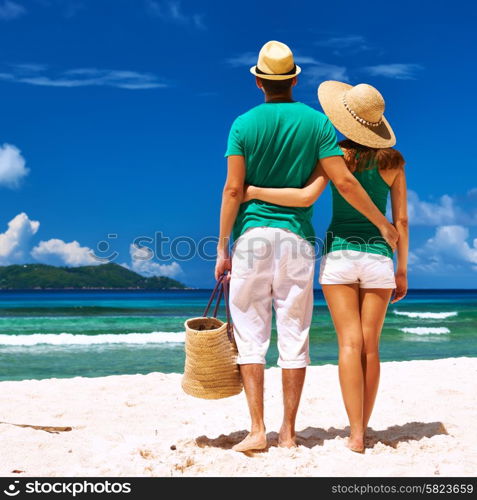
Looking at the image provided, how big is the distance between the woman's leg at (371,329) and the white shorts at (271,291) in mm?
346

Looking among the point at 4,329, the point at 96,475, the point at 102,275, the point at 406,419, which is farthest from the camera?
the point at 102,275

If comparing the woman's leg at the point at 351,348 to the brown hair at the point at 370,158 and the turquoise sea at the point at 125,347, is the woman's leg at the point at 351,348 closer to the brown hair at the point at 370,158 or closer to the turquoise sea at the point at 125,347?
the brown hair at the point at 370,158

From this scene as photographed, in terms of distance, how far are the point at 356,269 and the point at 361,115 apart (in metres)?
0.96

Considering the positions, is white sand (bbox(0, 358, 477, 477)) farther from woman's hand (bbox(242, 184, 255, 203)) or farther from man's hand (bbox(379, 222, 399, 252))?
woman's hand (bbox(242, 184, 255, 203))

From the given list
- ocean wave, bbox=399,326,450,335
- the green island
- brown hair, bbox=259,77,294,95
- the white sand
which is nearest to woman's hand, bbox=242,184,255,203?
brown hair, bbox=259,77,294,95

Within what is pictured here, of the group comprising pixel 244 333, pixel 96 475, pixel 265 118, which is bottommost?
pixel 96 475

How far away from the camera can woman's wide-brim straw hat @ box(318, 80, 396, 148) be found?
3746 mm

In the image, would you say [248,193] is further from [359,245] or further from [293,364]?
[293,364]

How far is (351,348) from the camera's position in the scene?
3.69 m

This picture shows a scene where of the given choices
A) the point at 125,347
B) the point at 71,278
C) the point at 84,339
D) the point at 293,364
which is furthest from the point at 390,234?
the point at 71,278

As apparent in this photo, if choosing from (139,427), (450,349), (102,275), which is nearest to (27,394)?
(139,427)

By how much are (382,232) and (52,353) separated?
1023 centimetres

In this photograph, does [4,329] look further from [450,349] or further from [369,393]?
[369,393]
